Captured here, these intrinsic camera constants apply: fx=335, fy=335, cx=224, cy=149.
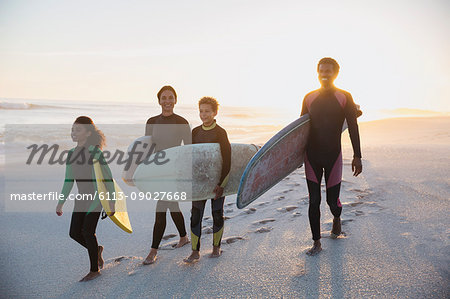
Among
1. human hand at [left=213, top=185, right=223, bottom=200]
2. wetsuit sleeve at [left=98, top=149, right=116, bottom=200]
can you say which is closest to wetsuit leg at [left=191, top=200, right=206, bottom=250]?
human hand at [left=213, top=185, right=223, bottom=200]

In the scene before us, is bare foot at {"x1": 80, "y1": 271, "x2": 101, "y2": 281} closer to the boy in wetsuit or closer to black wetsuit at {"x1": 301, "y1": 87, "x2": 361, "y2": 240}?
the boy in wetsuit

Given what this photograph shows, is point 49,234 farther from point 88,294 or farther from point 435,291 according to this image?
point 435,291

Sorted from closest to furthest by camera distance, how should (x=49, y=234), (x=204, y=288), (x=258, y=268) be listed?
(x=204, y=288), (x=258, y=268), (x=49, y=234)

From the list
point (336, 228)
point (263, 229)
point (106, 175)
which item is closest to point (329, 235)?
point (336, 228)

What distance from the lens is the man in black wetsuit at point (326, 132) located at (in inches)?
124

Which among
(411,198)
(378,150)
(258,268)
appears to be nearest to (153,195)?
(258,268)

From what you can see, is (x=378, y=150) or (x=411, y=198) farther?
(x=378, y=150)

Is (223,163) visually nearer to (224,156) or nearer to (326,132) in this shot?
(224,156)

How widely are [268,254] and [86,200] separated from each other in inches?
68.5

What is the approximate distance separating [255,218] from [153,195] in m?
1.48

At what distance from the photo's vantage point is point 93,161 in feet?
9.63

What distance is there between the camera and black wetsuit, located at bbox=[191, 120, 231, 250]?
3119mm

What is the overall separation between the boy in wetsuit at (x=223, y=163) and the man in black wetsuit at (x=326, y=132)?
0.85 meters

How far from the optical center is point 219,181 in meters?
3.17
